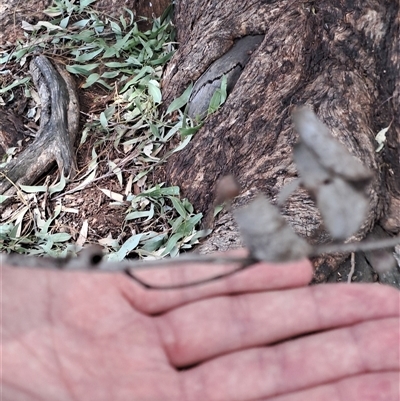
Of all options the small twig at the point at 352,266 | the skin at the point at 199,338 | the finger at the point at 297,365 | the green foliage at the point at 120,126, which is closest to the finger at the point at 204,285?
the skin at the point at 199,338

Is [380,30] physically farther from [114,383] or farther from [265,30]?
[114,383]

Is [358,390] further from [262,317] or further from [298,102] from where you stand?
[298,102]

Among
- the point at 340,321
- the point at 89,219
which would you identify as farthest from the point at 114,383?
the point at 89,219

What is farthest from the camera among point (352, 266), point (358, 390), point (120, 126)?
point (120, 126)

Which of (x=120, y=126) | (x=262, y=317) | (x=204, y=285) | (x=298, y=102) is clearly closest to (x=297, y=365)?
(x=262, y=317)

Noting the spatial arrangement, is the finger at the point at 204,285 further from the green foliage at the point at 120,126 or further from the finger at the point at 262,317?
the green foliage at the point at 120,126

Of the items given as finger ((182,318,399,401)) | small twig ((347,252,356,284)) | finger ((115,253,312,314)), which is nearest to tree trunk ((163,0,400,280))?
small twig ((347,252,356,284))

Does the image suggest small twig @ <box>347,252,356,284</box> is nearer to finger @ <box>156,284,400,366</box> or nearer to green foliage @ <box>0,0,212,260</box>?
finger @ <box>156,284,400,366</box>
